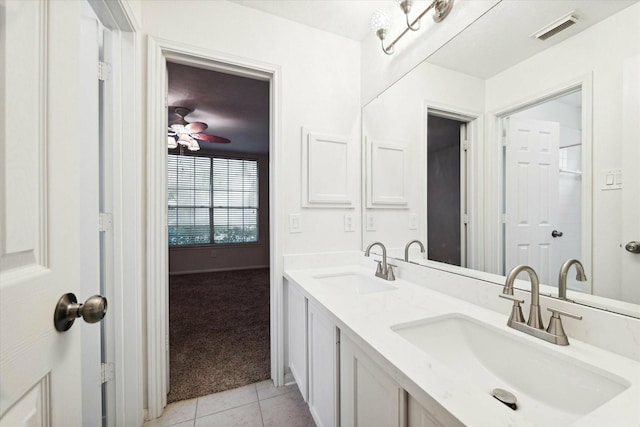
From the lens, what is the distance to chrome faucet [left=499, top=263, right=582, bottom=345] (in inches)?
30.9

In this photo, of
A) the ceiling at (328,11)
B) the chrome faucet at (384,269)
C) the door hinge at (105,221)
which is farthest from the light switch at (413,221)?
the door hinge at (105,221)

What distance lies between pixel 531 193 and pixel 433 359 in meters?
0.72

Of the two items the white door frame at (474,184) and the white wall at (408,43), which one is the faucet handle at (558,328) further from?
the white wall at (408,43)

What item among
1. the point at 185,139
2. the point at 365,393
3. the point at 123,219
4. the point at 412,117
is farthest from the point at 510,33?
the point at 185,139

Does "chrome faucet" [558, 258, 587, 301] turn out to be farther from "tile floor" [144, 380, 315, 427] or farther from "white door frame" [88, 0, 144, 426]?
"white door frame" [88, 0, 144, 426]

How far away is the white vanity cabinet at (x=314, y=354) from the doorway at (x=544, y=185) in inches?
30.8

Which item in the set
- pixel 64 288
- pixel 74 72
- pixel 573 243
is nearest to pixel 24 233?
Result: pixel 64 288

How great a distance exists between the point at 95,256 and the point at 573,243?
1.88m

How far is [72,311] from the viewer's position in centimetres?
54

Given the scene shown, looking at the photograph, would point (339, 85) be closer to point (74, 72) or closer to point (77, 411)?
point (74, 72)

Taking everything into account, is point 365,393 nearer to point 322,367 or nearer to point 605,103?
→ point 322,367

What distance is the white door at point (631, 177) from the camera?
0.73 metres

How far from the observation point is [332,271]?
1785 millimetres

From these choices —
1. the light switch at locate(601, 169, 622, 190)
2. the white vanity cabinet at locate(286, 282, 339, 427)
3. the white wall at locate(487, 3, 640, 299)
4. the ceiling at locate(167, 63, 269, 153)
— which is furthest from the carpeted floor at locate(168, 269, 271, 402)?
the ceiling at locate(167, 63, 269, 153)
